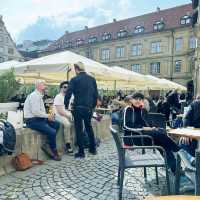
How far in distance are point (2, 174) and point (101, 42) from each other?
5387 cm

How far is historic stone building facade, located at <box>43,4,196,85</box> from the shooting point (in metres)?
48.0

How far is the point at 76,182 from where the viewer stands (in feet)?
16.0

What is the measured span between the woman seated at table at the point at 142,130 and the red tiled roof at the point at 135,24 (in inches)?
1811

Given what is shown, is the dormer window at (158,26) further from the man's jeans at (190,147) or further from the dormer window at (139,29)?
the man's jeans at (190,147)

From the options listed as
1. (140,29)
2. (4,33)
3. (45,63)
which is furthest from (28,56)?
(45,63)

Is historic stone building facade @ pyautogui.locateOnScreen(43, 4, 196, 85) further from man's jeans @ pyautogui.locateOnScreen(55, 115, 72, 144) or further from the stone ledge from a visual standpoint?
the stone ledge

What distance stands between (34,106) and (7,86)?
6.19 feet

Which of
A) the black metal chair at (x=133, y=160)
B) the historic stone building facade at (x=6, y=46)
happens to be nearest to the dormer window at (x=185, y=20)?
the historic stone building facade at (x=6, y=46)

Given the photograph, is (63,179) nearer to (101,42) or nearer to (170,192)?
(170,192)

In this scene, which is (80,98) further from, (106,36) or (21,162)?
(106,36)

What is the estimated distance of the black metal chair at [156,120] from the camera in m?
6.28

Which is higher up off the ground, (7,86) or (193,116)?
(7,86)

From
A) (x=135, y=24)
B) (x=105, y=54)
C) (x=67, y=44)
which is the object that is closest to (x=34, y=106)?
(x=105, y=54)

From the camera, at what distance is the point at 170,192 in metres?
4.33
